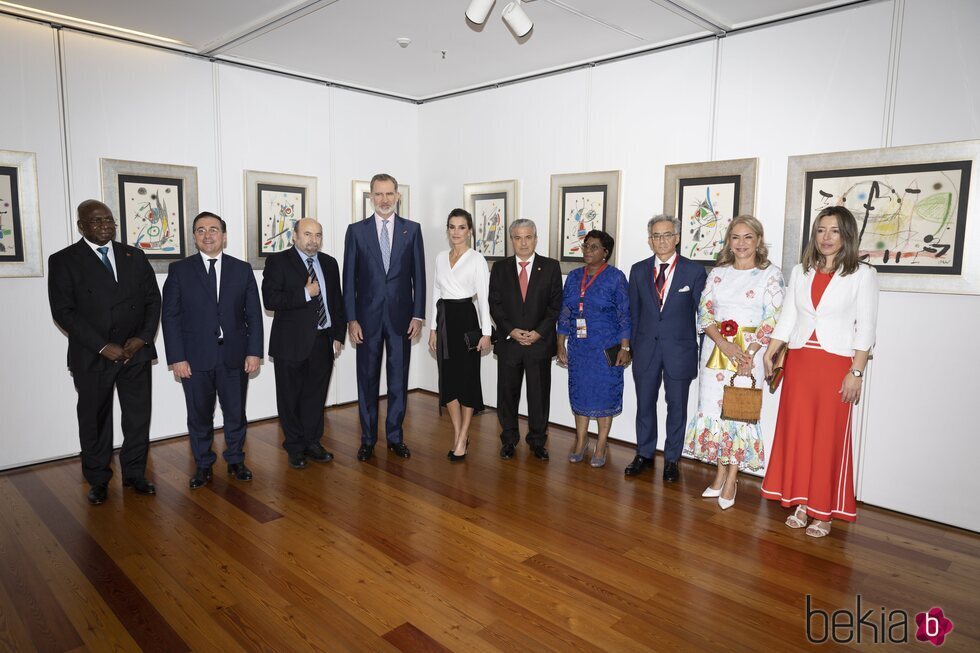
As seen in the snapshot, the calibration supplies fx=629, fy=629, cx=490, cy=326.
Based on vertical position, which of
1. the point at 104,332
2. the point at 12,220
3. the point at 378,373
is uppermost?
the point at 12,220

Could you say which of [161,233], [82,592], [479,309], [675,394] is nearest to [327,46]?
[161,233]

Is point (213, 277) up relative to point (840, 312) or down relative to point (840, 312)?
up

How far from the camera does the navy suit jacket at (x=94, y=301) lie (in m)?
3.95

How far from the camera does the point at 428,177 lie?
23.9 feet

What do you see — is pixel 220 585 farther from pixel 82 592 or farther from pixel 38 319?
pixel 38 319

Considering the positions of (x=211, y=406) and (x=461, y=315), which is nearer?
A: (x=211, y=406)

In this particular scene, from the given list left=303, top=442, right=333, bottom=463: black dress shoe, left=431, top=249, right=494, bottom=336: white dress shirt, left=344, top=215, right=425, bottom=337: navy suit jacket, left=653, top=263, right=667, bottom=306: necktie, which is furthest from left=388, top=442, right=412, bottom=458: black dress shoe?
left=653, top=263, right=667, bottom=306: necktie

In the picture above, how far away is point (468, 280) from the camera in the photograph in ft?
15.8

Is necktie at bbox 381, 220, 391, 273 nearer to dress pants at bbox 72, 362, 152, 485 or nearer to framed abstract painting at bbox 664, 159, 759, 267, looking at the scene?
dress pants at bbox 72, 362, 152, 485

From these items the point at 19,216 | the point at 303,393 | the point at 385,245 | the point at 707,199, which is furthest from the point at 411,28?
the point at 19,216

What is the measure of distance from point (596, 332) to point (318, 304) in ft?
6.93

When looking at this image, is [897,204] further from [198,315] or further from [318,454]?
[198,315]

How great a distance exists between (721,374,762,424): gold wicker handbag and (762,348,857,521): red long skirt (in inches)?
5.9

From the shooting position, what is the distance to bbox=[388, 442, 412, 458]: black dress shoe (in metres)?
5.08
